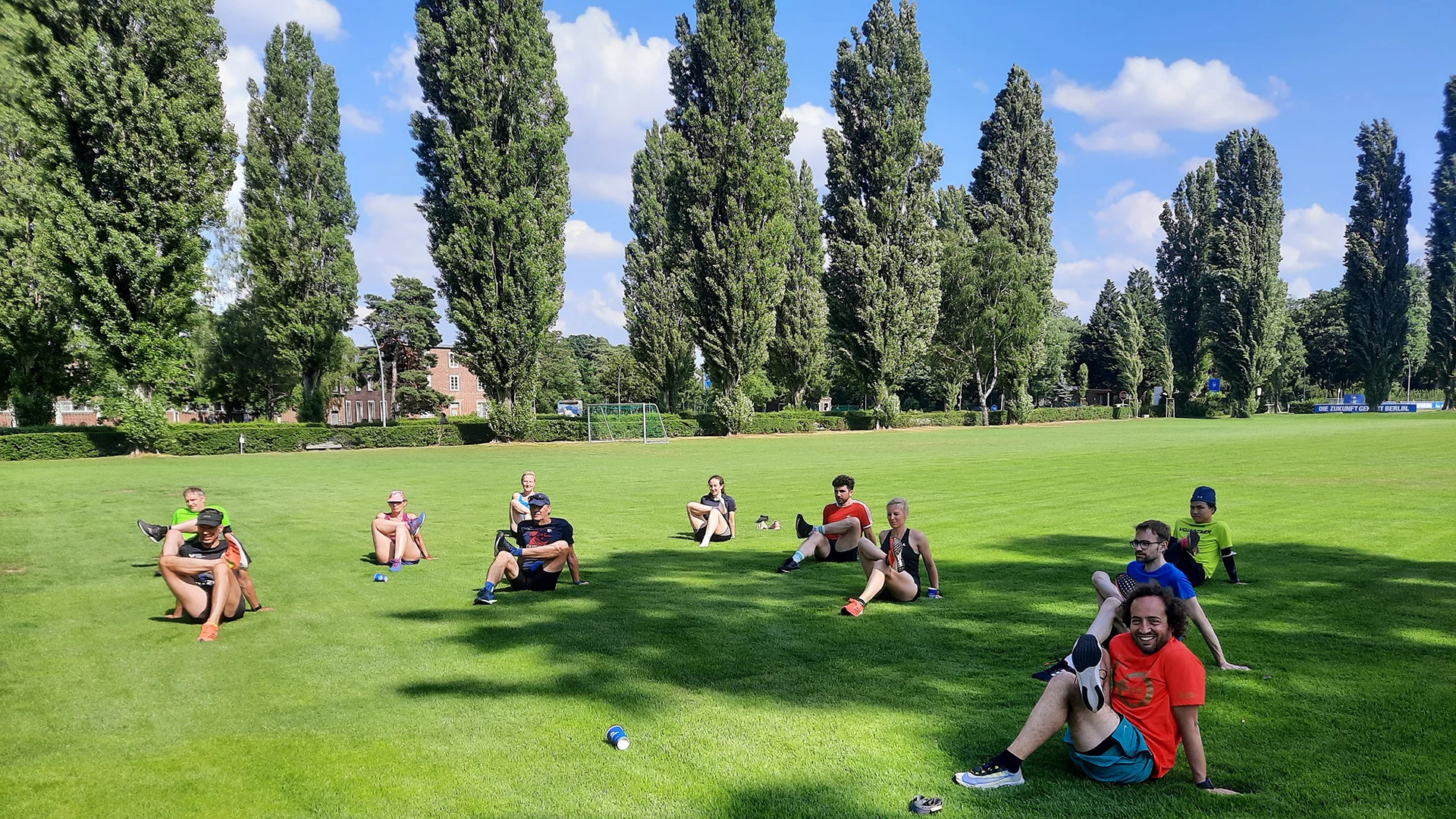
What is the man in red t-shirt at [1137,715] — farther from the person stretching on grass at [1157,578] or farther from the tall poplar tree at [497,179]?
the tall poplar tree at [497,179]

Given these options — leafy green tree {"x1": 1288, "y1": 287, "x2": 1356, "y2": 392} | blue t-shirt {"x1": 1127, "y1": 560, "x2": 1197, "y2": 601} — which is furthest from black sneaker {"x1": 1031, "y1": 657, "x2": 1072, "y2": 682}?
leafy green tree {"x1": 1288, "y1": 287, "x2": 1356, "y2": 392}

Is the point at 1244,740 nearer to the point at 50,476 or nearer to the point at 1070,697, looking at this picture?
the point at 1070,697

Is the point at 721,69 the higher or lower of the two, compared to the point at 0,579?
higher

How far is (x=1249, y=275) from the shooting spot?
7488cm

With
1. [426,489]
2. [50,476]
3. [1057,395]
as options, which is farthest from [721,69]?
[1057,395]

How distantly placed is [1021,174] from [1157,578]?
68.6 m

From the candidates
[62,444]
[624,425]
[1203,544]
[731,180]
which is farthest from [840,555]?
[731,180]

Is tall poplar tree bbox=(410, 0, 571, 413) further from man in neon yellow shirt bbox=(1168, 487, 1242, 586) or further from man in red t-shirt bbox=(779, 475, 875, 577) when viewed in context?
man in neon yellow shirt bbox=(1168, 487, 1242, 586)

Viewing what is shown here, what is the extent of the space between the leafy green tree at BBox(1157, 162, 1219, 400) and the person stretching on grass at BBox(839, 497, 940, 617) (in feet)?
281

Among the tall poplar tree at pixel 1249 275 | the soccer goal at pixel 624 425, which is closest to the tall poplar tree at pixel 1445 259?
the tall poplar tree at pixel 1249 275

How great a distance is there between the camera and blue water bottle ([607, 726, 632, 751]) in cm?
523

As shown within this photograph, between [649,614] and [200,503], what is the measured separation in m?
6.21

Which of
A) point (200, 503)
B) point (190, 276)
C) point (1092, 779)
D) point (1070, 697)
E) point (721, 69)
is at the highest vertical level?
point (721, 69)

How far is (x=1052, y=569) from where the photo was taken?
34.3 ft
